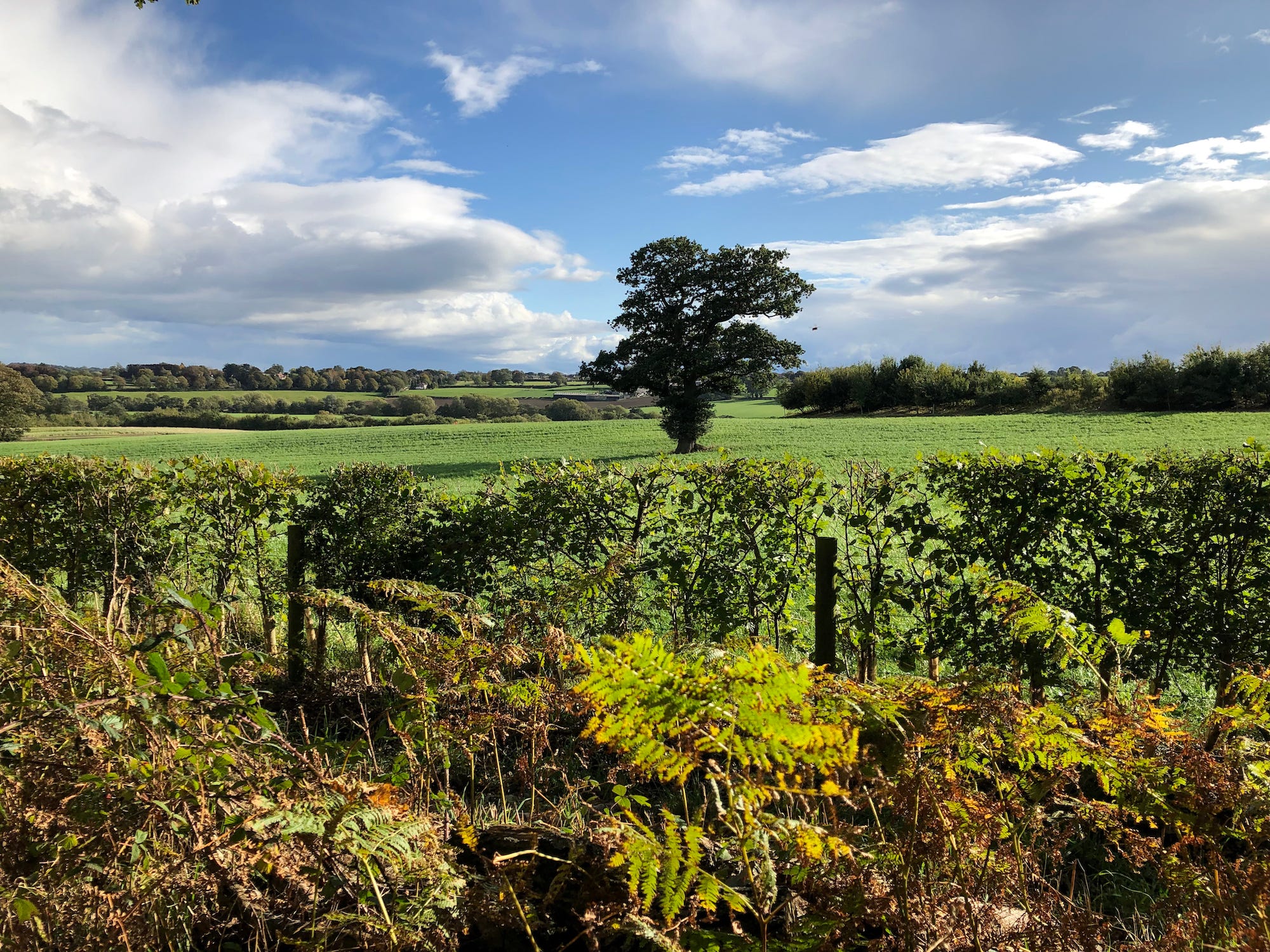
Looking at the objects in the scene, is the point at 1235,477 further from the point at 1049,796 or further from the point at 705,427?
the point at 705,427

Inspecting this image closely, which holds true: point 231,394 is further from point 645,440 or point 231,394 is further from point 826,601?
point 826,601

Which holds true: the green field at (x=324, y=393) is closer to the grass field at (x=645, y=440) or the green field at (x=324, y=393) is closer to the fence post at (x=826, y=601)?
the grass field at (x=645, y=440)

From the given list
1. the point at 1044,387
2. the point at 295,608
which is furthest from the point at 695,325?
the point at 1044,387

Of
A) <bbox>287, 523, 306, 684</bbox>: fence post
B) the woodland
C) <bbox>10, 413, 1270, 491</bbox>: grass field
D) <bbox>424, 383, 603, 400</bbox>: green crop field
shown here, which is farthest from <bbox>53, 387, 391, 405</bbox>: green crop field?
the woodland

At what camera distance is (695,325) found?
3634 cm

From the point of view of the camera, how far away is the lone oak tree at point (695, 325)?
35.7 meters

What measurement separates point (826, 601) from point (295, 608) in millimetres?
4739

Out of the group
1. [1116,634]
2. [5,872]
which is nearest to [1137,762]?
[1116,634]

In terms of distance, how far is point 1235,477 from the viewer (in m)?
5.21

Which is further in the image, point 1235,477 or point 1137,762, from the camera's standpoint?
point 1235,477

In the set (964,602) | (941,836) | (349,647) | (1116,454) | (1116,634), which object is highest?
(1116,454)

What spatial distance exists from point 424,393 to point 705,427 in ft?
206

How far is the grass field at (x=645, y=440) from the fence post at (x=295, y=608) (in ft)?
57.7

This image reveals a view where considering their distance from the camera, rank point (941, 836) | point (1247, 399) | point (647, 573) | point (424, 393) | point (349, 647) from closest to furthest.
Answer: point (941, 836), point (647, 573), point (349, 647), point (1247, 399), point (424, 393)
